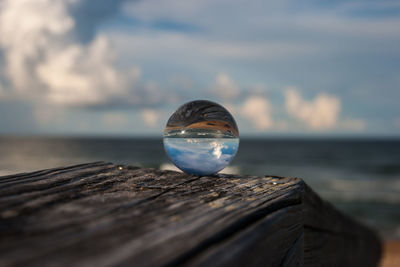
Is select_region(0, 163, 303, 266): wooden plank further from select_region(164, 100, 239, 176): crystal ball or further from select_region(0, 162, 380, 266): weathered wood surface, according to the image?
select_region(164, 100, 239, 176): crystal ball

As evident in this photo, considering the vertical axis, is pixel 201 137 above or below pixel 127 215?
above

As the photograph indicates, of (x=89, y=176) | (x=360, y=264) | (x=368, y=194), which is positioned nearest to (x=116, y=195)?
(x=89, y=176)

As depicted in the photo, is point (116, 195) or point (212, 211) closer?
point (212, 211)

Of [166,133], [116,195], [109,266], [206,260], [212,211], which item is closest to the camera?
[109,266]

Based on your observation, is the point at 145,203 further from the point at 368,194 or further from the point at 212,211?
the point at 368,194

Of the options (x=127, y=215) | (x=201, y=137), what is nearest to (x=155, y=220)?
(x=127, y=215)

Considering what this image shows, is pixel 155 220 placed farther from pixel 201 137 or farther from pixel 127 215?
pixel 201 137
